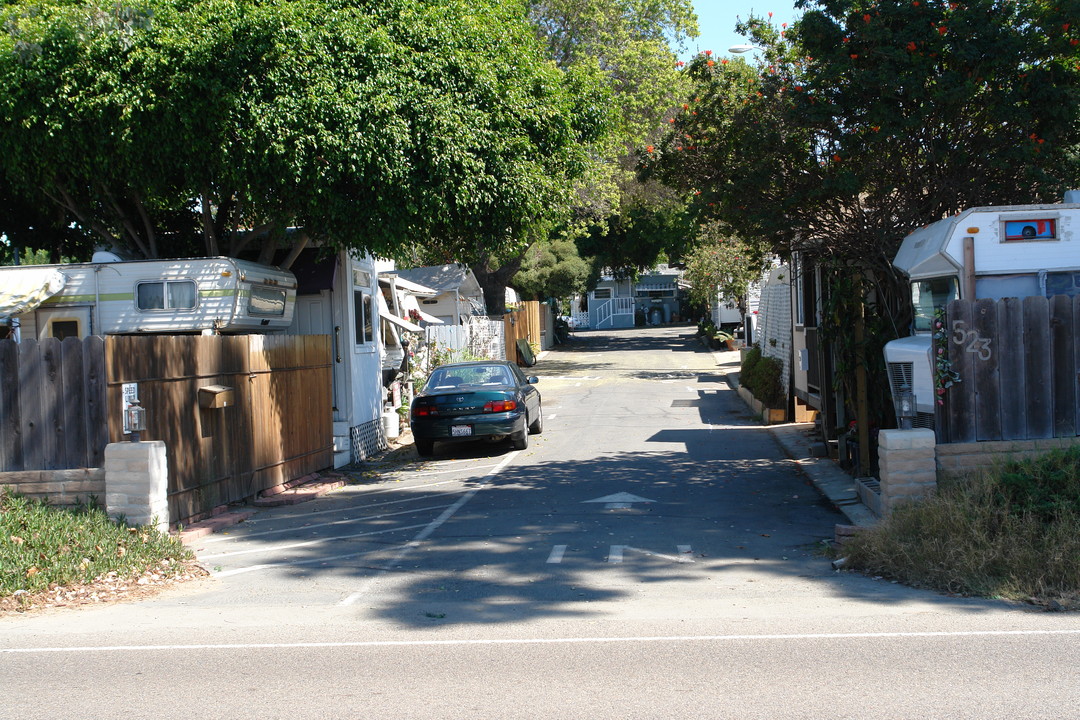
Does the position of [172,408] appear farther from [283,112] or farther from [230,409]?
[283,112]

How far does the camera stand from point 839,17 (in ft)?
41.7

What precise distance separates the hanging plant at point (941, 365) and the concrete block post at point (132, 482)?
24.6ft

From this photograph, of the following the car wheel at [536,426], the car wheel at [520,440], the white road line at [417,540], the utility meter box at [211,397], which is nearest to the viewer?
the white road line at [417,540]

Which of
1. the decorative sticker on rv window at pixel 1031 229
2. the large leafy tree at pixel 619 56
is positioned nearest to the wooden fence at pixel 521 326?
the large leafy tree at pixel 619 56

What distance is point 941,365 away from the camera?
360 inches

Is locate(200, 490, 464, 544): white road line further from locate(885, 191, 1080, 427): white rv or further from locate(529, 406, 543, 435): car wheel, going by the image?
locate(885, 191, 1080, 427): white rv

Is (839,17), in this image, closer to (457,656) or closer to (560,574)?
(560,574)

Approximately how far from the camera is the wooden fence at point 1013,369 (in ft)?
29.8

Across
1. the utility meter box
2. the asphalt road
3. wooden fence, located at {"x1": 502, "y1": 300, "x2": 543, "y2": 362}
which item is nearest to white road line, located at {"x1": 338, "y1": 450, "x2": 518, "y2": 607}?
the asphalt road

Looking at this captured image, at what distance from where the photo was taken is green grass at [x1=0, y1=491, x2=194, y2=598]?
25.6 feet

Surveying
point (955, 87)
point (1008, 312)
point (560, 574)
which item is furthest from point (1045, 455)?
point (955, 87)

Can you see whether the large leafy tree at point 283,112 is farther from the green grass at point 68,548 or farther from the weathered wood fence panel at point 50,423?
the green grass at point 68,548

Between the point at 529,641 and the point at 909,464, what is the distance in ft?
14.4

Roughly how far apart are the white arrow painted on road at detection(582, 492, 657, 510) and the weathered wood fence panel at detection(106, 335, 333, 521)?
4263 mm
